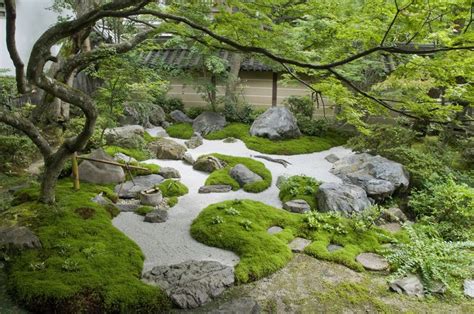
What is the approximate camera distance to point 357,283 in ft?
20.4

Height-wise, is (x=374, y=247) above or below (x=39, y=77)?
below

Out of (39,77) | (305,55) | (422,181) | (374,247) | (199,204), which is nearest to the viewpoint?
(39,77)

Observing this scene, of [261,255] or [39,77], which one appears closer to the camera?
[39,77]

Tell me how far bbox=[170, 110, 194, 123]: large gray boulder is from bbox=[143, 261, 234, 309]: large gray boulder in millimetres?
11329

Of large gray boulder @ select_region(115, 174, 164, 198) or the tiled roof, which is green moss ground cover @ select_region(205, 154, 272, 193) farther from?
the tiled roof

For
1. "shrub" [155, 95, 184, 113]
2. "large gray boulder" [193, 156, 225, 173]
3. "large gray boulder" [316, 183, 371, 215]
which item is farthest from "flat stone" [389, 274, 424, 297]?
"shrub" [155, 95, 184, 113]

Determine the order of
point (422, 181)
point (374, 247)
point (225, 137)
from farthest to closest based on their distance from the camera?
point (225, 137)
point (422, 181)
point (374, 247)

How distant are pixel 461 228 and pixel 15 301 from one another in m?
8.53

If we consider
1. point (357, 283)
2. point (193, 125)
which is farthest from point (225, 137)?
point (357, 283)

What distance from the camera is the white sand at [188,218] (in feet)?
22.1

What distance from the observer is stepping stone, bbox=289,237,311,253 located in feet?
23.5

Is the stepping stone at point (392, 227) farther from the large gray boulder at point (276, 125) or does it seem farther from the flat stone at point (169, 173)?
the large gray boulder at point (276, 125)

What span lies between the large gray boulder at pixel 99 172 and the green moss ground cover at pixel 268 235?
293cm

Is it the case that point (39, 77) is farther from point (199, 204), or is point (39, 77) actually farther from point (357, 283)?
point (357, 283)
